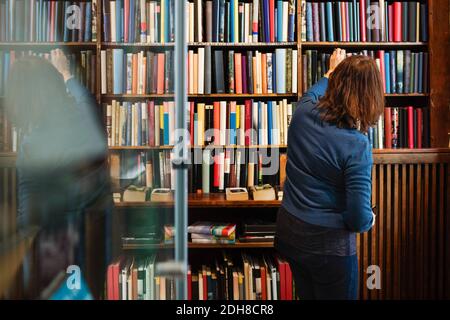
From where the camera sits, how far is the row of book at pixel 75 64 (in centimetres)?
144

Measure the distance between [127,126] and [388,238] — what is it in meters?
1.44

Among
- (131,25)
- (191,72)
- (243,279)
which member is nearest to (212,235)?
(243,279)

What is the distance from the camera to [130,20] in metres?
2.06

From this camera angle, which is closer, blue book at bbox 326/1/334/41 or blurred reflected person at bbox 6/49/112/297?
blurred reflected person at bbox 6/49/112/297

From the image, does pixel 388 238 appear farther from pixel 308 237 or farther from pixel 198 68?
pixel 198 68

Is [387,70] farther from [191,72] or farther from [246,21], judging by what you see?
[191,72]

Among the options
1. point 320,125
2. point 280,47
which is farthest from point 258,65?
point 320,125

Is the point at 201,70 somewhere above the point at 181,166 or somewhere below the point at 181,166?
above

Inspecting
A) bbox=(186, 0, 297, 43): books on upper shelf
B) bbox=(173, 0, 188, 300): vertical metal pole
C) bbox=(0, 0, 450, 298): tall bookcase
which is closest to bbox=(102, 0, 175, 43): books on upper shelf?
bbox=(0, 0, 450, 298): tall bookcase

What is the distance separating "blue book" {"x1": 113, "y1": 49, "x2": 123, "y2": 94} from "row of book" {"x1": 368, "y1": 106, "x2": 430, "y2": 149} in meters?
1.38

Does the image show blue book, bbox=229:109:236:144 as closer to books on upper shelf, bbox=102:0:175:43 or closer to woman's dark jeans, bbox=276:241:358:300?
books on upper shelf, bbox=102:0:175:43

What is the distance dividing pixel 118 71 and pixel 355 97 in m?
1.03

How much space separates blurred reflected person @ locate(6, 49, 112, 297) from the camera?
1377 mm

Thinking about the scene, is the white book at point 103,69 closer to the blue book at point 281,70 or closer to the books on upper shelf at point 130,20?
the books on upper shelf at point 130,20
